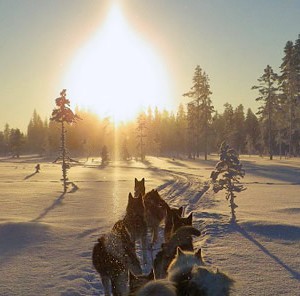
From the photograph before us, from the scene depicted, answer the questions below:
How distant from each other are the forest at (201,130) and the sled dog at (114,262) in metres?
50.0

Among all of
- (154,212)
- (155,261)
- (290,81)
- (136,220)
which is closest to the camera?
(155,261)

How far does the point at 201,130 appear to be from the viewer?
2675 inches

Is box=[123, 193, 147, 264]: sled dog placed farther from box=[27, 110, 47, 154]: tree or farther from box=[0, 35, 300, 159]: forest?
box=[27, 110, 47, 154]: tree

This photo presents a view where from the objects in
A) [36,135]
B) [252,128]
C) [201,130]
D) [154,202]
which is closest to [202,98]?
[201,130]

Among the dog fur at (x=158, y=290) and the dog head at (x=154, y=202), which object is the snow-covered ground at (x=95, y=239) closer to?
the dog fur at (x=158, y=290)

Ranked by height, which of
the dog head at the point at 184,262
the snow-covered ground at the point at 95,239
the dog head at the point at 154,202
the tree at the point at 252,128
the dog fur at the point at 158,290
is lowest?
the snow-covered ground at the point at 95,239

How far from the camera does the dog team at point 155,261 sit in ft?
8.03

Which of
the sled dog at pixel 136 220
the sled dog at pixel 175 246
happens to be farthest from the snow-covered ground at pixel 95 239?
the sled dog at pixel 136 220

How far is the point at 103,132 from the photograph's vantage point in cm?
12431

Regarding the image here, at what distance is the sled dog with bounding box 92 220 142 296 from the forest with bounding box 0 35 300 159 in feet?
164

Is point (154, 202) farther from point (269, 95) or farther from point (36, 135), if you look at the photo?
point (36, 135)

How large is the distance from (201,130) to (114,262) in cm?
6247

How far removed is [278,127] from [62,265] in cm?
5563

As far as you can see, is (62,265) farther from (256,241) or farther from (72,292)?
(256,241)
